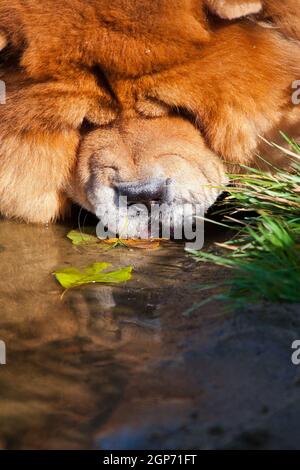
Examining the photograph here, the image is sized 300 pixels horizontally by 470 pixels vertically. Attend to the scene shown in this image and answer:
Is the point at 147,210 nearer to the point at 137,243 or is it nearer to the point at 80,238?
the point at 137,243

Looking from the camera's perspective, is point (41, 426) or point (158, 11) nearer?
point (41, 426)

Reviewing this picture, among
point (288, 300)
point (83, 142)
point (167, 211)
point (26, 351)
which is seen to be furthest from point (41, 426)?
point (83, 142)

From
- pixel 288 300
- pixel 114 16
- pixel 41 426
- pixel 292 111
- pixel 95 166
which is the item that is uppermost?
pixel 114 16

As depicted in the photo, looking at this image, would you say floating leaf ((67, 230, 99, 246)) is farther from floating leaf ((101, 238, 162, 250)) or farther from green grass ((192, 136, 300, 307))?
green grass ((192, 136, 300, 307))

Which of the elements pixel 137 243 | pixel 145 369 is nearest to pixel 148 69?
pixel 137 243

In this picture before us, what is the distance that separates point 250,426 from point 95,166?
1.30 m

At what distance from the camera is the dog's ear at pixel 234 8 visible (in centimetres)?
210

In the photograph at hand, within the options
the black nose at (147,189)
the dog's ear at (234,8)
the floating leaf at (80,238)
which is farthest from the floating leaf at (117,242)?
the dog's ear at (234,8)

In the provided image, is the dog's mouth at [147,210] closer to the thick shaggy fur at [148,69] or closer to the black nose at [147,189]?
the black nose at [147,189]

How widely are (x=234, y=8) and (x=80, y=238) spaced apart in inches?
38.3

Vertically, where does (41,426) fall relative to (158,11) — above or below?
below

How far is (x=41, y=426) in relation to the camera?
1429 mm

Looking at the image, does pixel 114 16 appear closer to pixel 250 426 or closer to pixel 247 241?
pixel 247 241

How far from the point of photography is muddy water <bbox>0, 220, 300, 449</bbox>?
1.34 m
